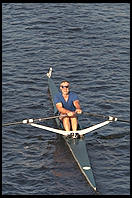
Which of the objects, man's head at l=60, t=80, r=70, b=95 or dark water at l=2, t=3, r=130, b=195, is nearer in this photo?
Answer: dark water at l=2, t=3, r=130, b=195

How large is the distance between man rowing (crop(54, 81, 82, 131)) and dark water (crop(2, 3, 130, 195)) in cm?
101

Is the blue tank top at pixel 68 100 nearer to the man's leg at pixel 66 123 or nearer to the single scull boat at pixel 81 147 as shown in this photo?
the man's leg at pixel 66 123

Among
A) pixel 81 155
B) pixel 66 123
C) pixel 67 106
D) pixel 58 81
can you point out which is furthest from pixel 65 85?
A: pixel 58 81

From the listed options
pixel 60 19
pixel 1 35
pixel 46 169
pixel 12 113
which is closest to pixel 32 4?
pixel 60 19

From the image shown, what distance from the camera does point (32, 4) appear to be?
115ft

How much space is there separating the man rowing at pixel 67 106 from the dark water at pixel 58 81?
101 cm

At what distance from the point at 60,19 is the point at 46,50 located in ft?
15.4

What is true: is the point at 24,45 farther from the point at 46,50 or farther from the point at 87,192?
the point at 87,192

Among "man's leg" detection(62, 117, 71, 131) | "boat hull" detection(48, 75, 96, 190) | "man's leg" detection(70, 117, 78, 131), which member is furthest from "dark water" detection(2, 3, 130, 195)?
"man's leg" detection(70, 117, 78, 131)

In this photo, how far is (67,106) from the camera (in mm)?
19078

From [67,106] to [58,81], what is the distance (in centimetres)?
614

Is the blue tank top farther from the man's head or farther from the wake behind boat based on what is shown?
the wake behind boat

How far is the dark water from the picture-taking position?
17062mm

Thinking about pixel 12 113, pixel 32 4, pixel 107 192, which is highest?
pixel 32 4
